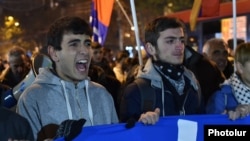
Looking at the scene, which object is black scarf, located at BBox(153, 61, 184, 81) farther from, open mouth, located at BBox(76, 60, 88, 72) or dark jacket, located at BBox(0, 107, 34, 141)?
dark jacket, located at BBox(0, 107, 34, 141)

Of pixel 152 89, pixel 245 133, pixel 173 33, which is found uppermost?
pixel 173 33

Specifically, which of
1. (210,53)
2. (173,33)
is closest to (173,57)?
(173,33)

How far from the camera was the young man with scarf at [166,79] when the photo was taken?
332cm

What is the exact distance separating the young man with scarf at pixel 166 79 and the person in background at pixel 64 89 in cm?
21

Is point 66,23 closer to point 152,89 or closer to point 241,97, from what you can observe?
point 152,89

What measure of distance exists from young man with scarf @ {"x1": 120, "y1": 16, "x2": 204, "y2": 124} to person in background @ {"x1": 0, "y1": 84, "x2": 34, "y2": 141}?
88 centimetres

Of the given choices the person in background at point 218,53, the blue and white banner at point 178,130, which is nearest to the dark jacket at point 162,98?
the blue and white banner at point 178,130

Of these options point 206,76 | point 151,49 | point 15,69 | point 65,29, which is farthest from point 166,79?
point 15,69

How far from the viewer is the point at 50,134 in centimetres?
293

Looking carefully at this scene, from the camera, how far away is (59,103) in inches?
119

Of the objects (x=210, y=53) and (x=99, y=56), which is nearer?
(x=210, y=53)

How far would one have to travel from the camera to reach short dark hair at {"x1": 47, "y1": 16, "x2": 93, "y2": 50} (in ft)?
10.1

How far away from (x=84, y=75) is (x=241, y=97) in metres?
1.18

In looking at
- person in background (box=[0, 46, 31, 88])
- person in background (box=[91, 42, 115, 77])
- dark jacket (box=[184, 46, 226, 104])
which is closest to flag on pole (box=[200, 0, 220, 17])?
dark jacket (box=[184, 46, 226, 104])
